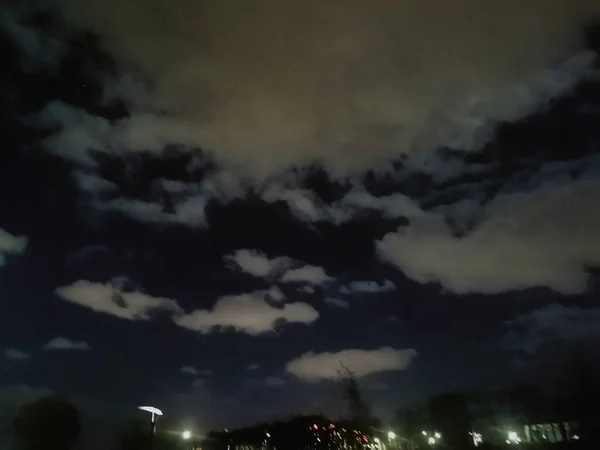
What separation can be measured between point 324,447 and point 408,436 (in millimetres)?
16702

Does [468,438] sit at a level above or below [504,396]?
below

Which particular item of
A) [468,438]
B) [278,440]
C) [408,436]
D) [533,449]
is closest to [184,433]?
[533,449]

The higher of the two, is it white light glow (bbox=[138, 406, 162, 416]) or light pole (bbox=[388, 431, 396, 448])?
white light glow (bbox=[138, 406, 162, 416])

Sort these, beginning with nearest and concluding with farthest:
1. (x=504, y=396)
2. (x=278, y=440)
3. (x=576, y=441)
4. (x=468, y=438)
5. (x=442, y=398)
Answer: (x=576, y=441)
(x=468, y=438)
(x=504, y=396)
(x=442, y=398)
(x=278, y=440)

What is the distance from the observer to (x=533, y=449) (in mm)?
37812

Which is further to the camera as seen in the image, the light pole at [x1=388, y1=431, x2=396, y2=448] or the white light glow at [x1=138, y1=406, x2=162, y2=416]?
the light pole at [x1=388, y1=431, x2=396, y2=448]

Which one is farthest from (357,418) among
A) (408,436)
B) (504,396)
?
(504,396)

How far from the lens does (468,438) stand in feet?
168

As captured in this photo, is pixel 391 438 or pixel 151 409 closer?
pixel 151 409

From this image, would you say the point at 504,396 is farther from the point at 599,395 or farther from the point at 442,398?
the point at 599,395

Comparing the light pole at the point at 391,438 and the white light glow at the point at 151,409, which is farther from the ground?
the white light glow at the point at 151,409

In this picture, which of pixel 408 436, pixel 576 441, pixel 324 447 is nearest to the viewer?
pixel 576 441

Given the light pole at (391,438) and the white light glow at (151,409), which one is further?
the light pole at (391,438)

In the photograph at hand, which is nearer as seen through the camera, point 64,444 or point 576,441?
point 576,441
